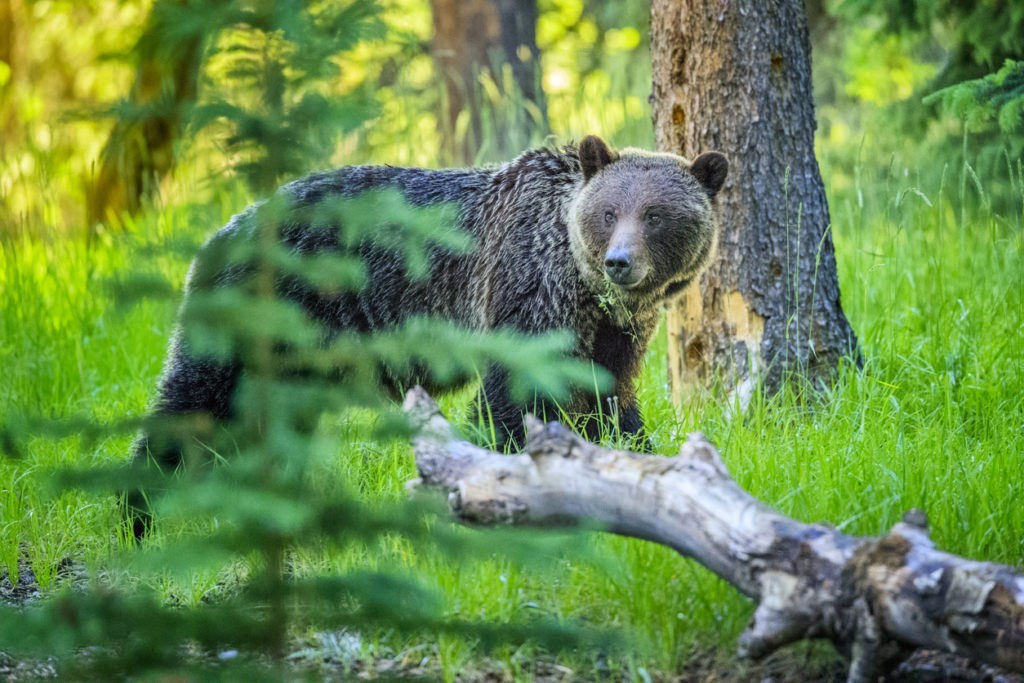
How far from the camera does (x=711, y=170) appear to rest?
192 inches

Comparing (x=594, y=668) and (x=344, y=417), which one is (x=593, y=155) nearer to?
(x=344, y=417)

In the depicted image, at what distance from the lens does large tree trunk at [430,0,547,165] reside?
32.1ft

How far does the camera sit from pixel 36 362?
5867 millimetres

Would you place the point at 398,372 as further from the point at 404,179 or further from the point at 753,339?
the point at 753,339

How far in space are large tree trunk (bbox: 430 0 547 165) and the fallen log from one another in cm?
709

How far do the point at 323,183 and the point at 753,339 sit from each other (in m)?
2.31

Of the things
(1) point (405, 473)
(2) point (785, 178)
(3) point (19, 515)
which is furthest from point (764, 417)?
(3) point (19, 515)

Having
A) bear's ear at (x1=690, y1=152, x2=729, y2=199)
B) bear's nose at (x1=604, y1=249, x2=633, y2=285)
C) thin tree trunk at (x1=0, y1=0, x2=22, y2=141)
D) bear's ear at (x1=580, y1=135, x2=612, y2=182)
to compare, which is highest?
thin tree trunk at (x1=0, y1=0, x2=22, y2=141)

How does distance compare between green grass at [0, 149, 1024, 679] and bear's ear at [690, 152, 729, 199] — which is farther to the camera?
bear's ear at [690, 152, 729, 199]

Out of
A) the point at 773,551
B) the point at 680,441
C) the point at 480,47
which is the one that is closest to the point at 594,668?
the point at 773,551

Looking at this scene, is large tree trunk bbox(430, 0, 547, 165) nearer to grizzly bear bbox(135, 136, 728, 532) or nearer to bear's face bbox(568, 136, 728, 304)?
grizzly bear bbox(135, 136, 728, 532)

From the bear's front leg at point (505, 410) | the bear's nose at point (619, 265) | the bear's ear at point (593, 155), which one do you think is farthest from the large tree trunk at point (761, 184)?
the bear's front leg at point (505, 410)

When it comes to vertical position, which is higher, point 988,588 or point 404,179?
point 404,179

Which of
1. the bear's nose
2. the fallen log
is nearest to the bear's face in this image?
the bear's nose
